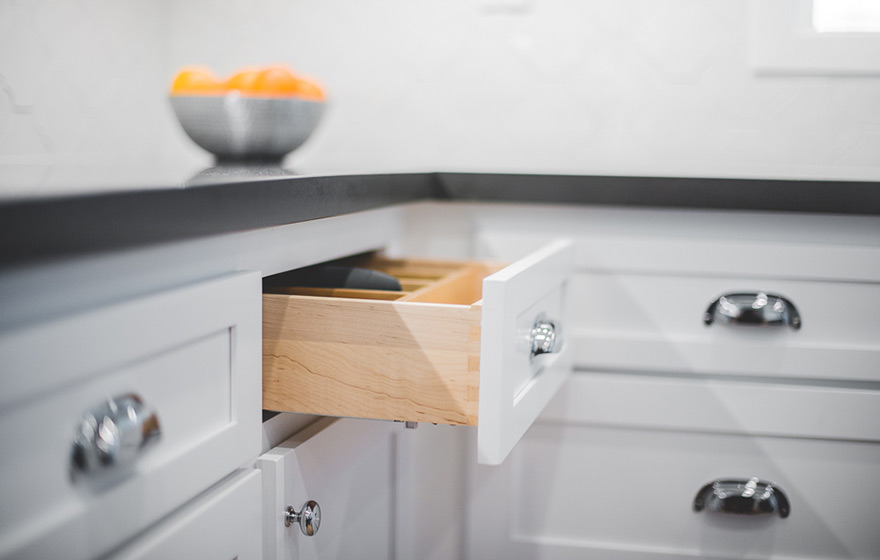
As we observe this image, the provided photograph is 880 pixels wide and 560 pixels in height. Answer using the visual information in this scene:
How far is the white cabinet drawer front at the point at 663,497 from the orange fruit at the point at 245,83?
2.13ft

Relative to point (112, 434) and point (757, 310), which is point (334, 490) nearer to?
point (112, 434)

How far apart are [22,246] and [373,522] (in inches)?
27.2

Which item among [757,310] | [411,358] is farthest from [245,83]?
[757,310]

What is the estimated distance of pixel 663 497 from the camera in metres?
1.27

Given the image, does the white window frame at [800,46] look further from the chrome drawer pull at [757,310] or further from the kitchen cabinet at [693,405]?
the chrome drawer pull at [757,310]

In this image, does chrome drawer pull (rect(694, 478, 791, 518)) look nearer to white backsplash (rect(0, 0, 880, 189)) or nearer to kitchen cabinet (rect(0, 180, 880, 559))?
kitchen cabinet (rect(0, 180, 880, 559))

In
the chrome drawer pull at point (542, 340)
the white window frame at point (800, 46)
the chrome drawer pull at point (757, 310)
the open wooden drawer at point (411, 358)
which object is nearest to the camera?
the open wooden drawer at point (411, 358)

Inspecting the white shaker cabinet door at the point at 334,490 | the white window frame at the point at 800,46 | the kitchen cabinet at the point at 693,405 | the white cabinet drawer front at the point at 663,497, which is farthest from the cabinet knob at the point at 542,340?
the white window frame at the point at 800,46

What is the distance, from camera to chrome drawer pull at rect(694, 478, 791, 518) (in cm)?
121

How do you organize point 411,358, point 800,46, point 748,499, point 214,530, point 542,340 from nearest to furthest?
point 214,530, point 411,358, point 542,340, point 748,499, point 800,46

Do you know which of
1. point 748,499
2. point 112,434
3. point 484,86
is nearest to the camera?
point 112,434

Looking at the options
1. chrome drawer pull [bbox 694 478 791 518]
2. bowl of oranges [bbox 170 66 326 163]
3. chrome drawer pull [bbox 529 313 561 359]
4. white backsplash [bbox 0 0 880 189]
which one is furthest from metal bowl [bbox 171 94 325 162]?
chrome drawer pull [bbox 694 478 791 518]

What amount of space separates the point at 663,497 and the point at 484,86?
0.83m

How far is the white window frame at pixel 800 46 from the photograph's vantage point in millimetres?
1504
